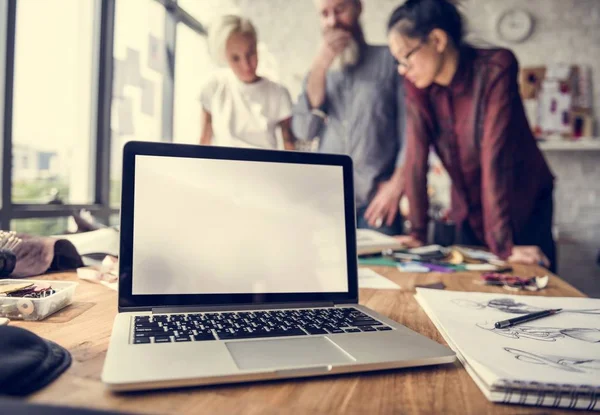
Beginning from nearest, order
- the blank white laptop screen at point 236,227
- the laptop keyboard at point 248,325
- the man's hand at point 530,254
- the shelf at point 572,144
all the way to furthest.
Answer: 1. the laptop keyboard at point 248,325
2. the blank white laptop screen at point 236,227
3. the man's hand at point 530,254
4. the shelf at point 572,144

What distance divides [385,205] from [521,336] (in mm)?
1666

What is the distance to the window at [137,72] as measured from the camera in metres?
2.30

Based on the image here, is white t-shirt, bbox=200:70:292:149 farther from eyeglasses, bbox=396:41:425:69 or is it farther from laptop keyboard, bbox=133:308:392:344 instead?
laptop keyboard, bbox=133:308:392:344

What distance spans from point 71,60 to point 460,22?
1948mm

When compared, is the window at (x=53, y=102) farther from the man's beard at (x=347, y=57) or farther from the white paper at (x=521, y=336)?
the white paper at (x=521, y=336)

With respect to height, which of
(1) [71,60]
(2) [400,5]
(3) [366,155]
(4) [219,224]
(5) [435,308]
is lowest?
(5) [435,308]

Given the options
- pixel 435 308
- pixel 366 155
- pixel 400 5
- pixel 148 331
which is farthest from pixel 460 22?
pixel 148 331

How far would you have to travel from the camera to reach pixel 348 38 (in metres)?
2.25

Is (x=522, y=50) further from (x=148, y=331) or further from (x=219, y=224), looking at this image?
(x=148, y=331)

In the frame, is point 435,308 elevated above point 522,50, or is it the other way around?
point 522,50

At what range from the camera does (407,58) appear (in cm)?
213

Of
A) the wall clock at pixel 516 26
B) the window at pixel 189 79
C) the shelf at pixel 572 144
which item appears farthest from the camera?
the shelf at pixel 572 144

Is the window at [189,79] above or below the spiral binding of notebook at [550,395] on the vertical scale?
above

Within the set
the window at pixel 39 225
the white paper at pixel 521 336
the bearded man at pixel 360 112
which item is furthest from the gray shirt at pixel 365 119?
the white paper at pixel 521 336
